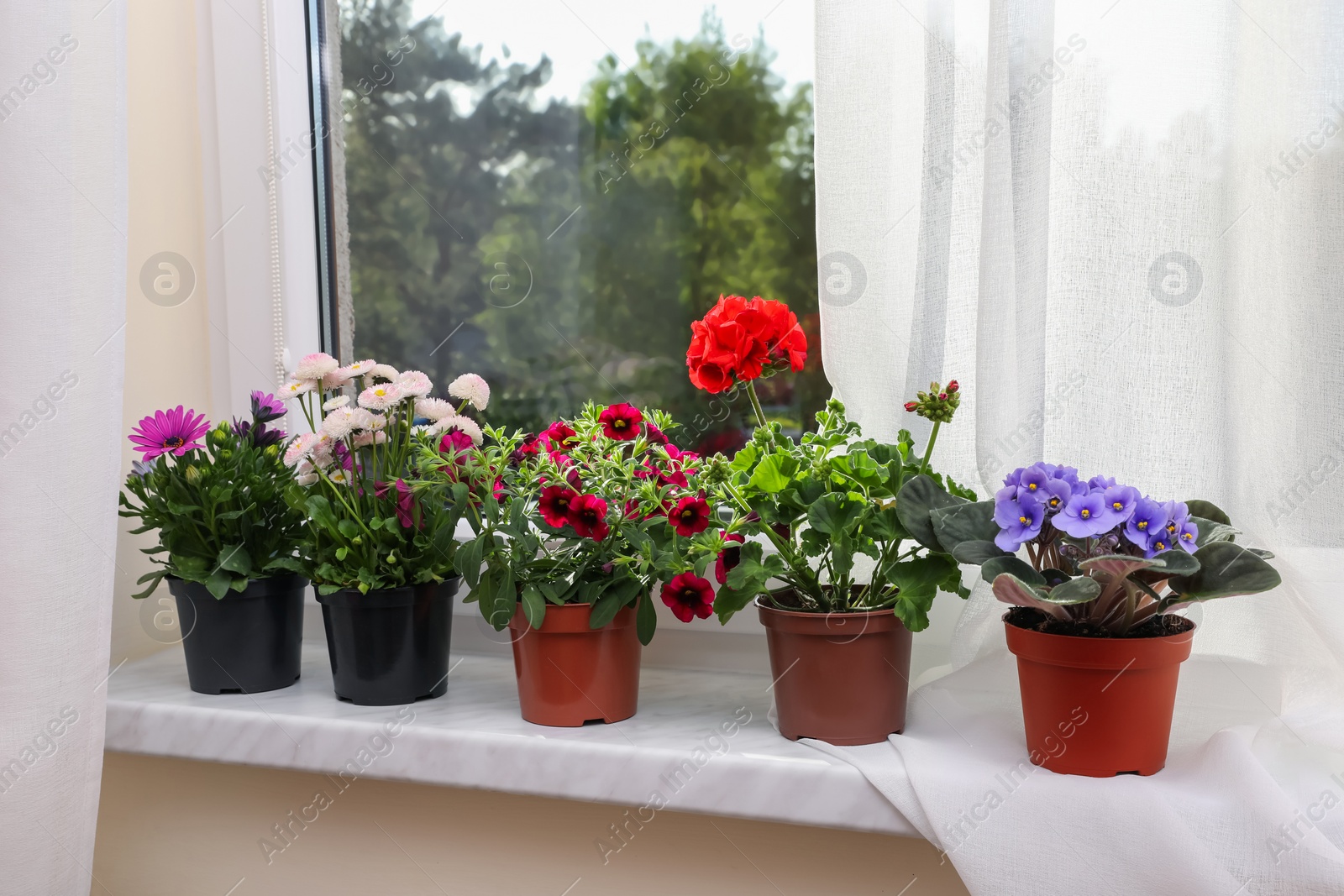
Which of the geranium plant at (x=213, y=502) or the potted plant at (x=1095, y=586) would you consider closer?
the potted plant at (x=1095, y=586)

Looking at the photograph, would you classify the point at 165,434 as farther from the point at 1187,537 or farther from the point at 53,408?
the point at 1187,537

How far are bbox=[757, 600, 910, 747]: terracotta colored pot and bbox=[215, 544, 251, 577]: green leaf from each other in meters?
0.58

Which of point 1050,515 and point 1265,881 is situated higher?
point 1050,515

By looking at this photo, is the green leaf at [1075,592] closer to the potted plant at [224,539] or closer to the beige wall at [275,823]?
the beige wall at [275,823]

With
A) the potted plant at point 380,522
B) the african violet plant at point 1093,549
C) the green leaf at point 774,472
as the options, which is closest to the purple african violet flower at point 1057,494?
the african violet plant at point 1093,549

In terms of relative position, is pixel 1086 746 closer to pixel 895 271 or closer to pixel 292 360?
pixel 895 271

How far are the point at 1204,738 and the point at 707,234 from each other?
770 millimetres

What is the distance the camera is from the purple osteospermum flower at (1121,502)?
0.71 m

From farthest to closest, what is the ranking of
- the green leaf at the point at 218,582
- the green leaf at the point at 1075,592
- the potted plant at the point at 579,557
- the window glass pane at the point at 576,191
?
the window glass pane at the point at 576,191 < the green leaf at the point at 218,582 < the potted plant at the point at 579,557 < the green leaf at the point at 1075,592

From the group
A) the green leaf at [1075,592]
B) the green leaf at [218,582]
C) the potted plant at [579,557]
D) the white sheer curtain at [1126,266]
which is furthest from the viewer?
the green leaf at [218,582]

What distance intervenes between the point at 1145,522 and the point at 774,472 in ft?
0.99

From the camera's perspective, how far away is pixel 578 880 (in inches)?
37.7

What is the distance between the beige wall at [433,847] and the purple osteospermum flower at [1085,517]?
35 cm

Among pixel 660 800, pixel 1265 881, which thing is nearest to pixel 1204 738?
pixel 1265 881
